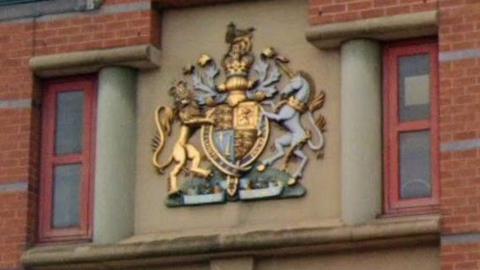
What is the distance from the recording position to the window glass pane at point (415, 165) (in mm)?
16453

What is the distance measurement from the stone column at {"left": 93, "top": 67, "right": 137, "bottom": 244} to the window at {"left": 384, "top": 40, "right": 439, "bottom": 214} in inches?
92.0

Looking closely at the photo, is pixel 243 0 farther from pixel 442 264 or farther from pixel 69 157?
pixel 442 264

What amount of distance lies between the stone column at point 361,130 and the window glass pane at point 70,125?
2502 millimetres

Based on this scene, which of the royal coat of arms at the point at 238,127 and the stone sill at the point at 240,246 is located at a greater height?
the royal coat of arms at the point at 238,127

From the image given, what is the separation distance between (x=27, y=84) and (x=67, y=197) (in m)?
1.09

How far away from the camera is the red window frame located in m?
17.5

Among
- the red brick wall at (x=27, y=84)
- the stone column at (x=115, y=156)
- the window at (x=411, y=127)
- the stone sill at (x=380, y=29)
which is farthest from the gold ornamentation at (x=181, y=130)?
the window at (x=411, y=127)

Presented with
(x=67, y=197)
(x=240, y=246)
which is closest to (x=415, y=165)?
(x=240, y=246)

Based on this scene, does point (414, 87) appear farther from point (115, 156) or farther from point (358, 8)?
point (115, 156)

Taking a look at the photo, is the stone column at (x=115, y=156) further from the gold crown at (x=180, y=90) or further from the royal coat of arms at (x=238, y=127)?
the gold crown at (x=180, y=90)

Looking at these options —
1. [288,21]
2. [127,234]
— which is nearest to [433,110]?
[288,21]

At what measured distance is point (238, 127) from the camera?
675 inches

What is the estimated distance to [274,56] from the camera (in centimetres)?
1725

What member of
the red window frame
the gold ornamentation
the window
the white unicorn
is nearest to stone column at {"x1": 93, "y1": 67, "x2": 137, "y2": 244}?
the red window frame
